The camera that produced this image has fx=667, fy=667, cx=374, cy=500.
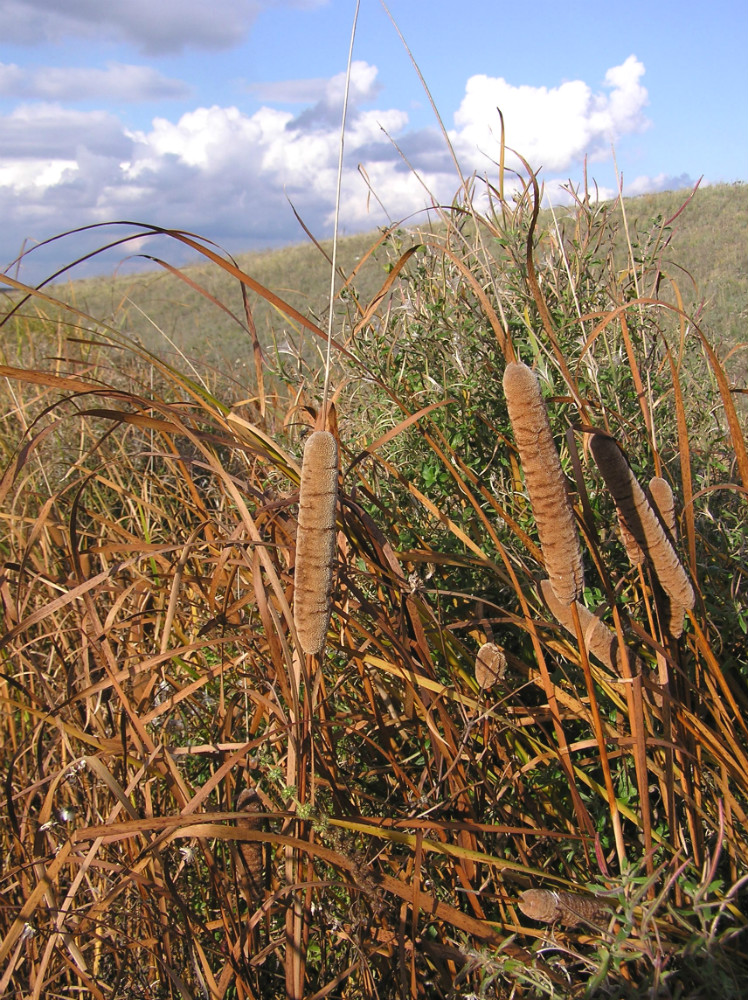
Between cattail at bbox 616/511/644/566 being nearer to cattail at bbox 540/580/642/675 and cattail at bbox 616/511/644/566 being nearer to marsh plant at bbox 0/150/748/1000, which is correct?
marsh plant at bbox 0/150/748/1000

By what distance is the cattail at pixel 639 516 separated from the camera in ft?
3.05

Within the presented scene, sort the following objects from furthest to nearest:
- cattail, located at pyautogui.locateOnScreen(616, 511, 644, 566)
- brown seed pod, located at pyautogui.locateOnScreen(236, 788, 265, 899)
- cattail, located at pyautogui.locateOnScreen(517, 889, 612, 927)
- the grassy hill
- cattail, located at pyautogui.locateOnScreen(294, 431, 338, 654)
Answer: the grassy hill, brown seed pod, located at pyautogui.locateOnScreen(236, 788, 265, 899), cattail, located at pyautogui.locateOnScreen(616, 511, 644, 566), cattail, located at pyautogui.locateOnScreen(517, 889, 612, 927), cattail, located at pyautogui.locateOnScreen(294, 431, 338, 654)

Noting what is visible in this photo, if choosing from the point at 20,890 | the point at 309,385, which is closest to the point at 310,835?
the point at 20,890

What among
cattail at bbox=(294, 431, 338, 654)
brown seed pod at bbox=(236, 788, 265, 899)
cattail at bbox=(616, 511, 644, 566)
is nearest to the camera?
cattail at bbox=(294, 431, 338, 654)

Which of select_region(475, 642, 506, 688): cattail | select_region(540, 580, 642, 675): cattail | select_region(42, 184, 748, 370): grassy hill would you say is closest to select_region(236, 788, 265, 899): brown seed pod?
select_region(475, 642, 506, 688): cattail

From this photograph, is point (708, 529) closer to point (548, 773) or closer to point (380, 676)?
point (548, 773)

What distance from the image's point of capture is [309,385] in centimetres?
217

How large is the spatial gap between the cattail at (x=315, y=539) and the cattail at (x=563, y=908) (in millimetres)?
459

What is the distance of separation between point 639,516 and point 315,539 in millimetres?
474

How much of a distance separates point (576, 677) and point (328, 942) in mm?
778

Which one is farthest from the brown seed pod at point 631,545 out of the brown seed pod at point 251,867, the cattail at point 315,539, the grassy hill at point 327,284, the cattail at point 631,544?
the grassy hill at point 327,284

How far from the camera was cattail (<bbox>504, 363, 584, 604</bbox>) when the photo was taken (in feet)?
2.74

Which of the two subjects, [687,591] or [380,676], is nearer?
[687,591]

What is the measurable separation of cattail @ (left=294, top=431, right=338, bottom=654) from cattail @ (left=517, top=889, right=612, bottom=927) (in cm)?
46
